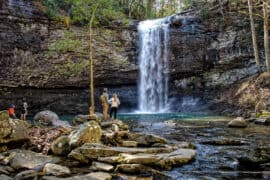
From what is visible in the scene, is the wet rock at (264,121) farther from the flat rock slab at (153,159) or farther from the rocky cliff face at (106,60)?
the rocky cliff face at (106,60)

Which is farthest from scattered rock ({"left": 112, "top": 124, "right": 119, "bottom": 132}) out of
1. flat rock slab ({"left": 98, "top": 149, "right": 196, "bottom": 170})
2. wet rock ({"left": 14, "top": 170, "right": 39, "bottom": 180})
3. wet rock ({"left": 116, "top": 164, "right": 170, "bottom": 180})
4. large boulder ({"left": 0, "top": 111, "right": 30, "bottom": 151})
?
wet rock ({"left": 14, "top": 170, "right": 39, "bottom": 180})

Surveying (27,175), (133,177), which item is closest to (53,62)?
(27,175)

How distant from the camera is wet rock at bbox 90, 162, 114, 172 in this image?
269 inches

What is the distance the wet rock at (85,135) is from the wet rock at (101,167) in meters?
1.36

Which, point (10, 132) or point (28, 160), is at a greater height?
point (10, 132)

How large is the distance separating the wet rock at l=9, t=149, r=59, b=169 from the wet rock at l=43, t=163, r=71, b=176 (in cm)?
34

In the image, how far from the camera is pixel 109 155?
7.57 meters

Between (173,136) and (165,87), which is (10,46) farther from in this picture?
(173,136)

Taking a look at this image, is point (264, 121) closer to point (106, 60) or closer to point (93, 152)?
point (93, 152)

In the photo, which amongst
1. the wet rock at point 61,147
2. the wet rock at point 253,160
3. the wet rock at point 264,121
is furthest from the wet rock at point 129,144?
the wet rock at point 264,121

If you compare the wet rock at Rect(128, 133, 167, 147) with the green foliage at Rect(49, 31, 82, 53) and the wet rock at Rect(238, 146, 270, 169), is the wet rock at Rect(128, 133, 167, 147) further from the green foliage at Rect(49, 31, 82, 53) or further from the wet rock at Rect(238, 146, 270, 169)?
the green foliage at Rect(49, 31, 82, 53)

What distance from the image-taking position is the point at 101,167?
22.7ft

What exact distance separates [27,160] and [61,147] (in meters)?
1.10

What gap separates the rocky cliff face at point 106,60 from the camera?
26719mm
